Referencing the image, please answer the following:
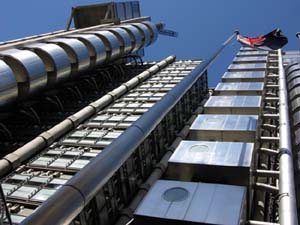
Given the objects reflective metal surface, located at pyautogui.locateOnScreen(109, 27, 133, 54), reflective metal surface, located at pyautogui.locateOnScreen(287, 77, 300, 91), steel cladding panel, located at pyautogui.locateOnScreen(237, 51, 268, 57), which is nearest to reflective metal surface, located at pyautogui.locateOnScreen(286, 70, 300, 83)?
reflective metal surface, located at pyautogui.locateOnScreen(287, 77, 300, 91)

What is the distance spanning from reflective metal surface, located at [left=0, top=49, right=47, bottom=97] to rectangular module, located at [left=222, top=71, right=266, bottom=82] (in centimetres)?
1699

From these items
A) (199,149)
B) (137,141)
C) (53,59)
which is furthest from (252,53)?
(137,141)

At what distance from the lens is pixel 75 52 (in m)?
36.3

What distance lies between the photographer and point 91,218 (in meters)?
18.6

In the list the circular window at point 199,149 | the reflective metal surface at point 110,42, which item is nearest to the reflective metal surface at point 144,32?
the reflective metal surface at point 110,42

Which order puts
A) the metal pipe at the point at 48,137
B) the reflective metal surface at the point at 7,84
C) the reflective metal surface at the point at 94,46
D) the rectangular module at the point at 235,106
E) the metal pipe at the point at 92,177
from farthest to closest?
the reflective metal surface at the point at 94,46
the reflective metal surface at the point at 7,84
the rectangular module at the point at 235,106
the metal pipe at the point at 48,137
the metal pipe at the point at 92,177

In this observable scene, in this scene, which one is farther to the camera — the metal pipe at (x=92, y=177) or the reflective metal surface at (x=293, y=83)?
the reflective metal surface at (x=293, y=83)

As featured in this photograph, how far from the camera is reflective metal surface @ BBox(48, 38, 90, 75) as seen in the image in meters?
36.3

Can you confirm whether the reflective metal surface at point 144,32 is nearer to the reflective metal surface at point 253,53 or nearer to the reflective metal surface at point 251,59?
the reflective metal surface at point 253,53

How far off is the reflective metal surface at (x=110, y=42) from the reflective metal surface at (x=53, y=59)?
891 centimetres

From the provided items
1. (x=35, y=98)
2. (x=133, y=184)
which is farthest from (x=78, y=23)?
(x=133, y=184)

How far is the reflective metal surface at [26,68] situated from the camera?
2961 centimetres

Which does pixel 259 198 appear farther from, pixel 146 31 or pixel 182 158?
pixel 146 31

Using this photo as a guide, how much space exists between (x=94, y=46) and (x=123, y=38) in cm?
781
